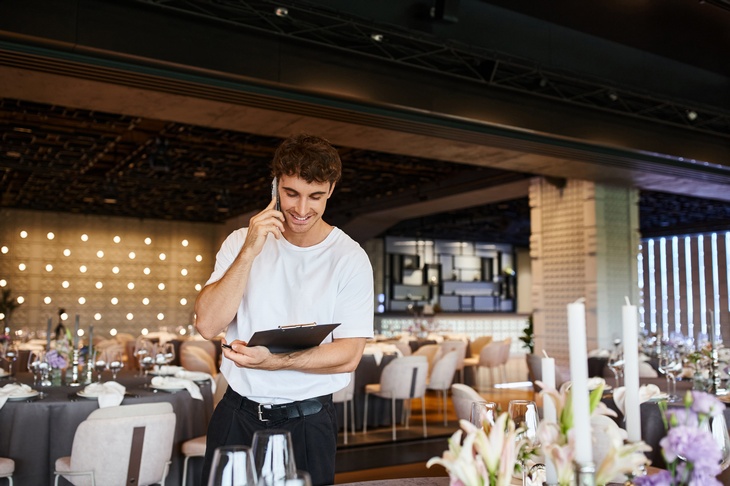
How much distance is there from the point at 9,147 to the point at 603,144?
861 cm

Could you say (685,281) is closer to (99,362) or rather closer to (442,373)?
(442,373)

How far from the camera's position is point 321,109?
7.05 m

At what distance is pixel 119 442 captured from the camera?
3463 millimetres

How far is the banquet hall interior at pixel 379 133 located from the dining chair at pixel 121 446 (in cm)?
70

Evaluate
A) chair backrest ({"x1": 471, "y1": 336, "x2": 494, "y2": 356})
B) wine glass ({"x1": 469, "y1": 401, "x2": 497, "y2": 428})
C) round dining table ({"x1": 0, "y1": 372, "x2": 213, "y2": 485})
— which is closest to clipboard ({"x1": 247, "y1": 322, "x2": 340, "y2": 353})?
wine glass ({"x1": 469, "y1": 401, "x2": 497, "y2": 428})

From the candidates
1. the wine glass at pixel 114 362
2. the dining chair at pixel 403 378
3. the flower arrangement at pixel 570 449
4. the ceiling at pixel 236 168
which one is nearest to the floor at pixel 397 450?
the dining chair at pixel 403 378

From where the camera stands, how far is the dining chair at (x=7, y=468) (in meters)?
3.85

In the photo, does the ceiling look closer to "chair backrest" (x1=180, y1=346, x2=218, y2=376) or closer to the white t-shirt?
"chair backrest" (x1=180, y1=346, x2=218, y2=376)

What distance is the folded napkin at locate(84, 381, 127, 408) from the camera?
4133 mm

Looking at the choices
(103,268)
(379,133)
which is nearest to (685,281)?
(379,133)

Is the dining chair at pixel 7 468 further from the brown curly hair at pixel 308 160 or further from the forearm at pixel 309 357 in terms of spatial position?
the brown curly hair at pixel 308 160

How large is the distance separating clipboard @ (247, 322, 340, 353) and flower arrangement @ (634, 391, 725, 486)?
1.03 metres

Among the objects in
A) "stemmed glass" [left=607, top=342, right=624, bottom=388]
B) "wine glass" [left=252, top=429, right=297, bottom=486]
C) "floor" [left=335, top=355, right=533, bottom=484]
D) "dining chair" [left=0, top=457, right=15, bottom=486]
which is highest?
"wine glass" [left=252, top=429, right=297, bottom=486]

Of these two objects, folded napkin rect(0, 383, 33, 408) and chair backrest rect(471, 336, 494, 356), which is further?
chair backrest rect(471, 336, 494, 356)
